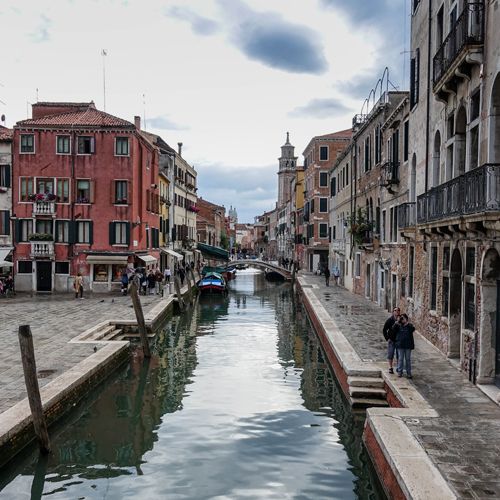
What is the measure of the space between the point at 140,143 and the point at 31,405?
2648 centimetres

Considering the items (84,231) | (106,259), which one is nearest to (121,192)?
(84,231)

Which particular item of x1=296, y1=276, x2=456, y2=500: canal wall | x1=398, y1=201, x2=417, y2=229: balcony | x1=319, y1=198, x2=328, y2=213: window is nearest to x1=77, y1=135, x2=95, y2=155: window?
x1=398, y1=201, x2=417, y2=229: balcony

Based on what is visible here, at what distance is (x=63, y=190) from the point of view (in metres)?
33.5

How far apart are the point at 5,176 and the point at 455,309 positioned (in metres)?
26.8

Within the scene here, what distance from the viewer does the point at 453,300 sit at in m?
14.7

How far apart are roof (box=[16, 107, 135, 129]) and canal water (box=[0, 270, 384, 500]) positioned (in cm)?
1775

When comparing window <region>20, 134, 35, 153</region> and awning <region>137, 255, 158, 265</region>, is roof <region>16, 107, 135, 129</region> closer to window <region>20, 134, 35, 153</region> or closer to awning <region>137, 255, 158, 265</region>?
window <region>20, 134, 35, 153</region>

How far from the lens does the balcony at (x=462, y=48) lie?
1211 cm

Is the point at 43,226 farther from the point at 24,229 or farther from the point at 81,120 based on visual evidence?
the point at 81,120

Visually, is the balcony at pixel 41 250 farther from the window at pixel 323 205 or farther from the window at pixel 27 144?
the window at pixel 323 205

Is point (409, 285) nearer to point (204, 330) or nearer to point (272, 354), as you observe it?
point (272, 354)

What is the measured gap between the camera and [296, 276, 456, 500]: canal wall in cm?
718

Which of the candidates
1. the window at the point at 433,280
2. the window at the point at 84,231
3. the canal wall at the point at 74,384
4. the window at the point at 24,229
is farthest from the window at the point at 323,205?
the window at the point at 433,280

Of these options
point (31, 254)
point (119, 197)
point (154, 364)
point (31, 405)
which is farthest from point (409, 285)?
point (31, 254)
